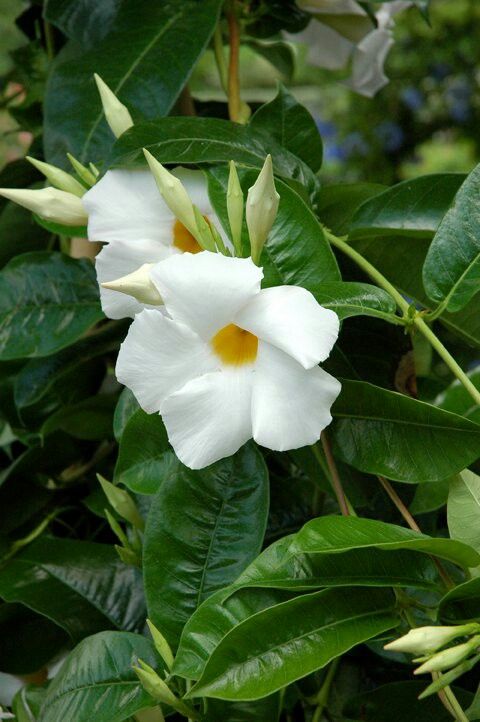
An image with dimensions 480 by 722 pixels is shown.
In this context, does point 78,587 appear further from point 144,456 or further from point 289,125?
point 289,125

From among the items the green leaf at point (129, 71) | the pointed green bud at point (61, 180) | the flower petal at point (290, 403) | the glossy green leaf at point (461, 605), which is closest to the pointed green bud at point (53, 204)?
the pointed green bud at point (61, 180)

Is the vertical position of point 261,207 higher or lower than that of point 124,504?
higher

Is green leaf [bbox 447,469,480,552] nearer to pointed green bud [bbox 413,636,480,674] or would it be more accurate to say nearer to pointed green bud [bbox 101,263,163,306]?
pointed green bud [bbox 413,636,480,674]

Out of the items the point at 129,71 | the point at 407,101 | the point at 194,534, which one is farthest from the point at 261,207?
the point at 407,101

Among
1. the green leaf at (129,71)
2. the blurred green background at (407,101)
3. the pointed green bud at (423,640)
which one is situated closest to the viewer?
the pointed green bud at (423,640)

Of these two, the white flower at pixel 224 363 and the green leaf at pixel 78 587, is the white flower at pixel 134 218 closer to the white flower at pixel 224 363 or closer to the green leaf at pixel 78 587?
the white flower at pixel 224 363

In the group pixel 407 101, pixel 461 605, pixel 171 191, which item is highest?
pixel 171 191
